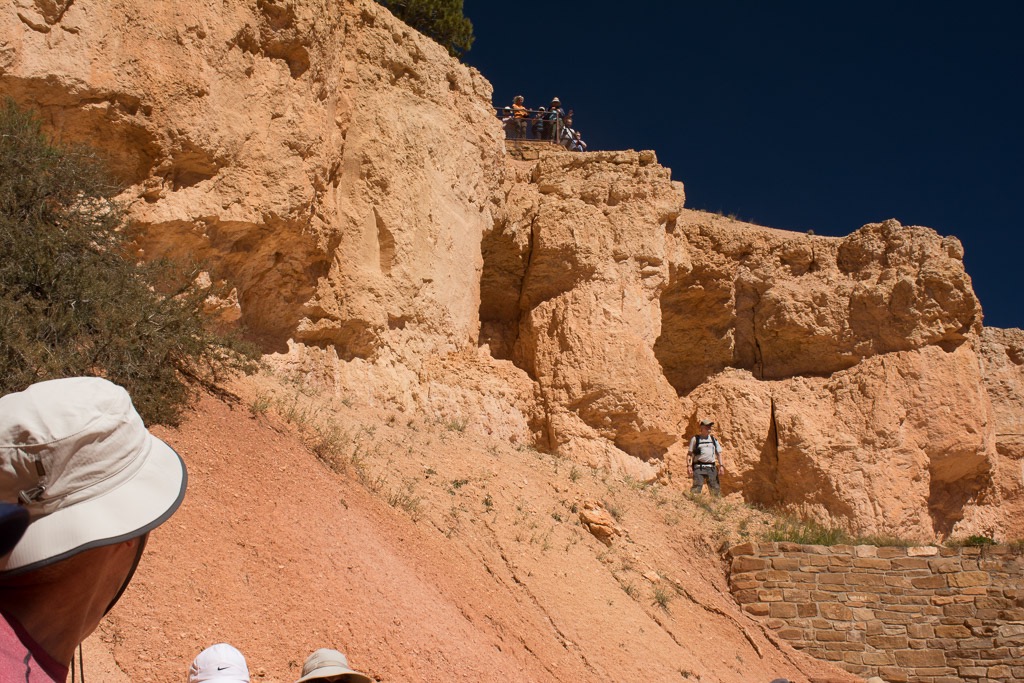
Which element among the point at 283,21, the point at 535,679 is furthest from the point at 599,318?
the point at 535,679

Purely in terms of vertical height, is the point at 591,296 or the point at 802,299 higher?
the point at 802,299

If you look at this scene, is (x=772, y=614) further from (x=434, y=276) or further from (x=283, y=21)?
(x=283, y=21)

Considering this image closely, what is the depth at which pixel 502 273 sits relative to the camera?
1647 cm

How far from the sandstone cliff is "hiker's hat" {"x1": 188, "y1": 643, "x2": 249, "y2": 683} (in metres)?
7.40

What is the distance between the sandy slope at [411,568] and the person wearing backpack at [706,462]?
5.41 ft

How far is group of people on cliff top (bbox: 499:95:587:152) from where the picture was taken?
66.1 ft

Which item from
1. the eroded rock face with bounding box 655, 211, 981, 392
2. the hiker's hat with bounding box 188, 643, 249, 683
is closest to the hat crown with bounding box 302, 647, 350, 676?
the hiker's hat with bounding box 188, 643, 249, 683

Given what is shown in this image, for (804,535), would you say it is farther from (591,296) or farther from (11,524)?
(11,524)

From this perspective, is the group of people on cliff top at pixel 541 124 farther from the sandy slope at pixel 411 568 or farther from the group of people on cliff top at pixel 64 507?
the group of people on cliff top at pixel 64 507

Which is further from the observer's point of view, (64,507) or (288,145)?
(288,145)

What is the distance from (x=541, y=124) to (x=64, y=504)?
1943cm

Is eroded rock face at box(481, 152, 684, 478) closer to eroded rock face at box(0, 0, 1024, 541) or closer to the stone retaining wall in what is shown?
eroded rock face at box(0, 0, 1024, 541)

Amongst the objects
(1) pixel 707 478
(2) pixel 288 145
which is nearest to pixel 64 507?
(2) pixel 288 145

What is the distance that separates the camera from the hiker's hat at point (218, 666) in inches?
135
